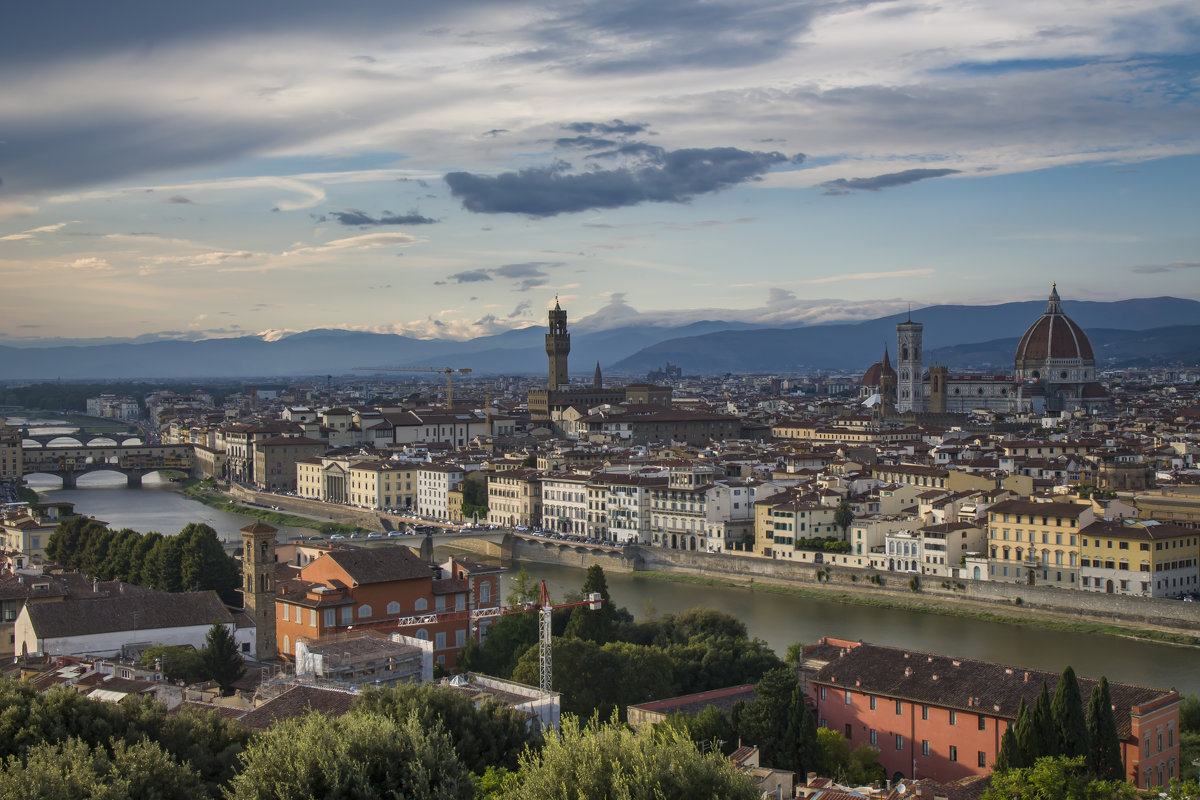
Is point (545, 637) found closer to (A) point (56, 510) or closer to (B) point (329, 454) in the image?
(A) point (56, 510)

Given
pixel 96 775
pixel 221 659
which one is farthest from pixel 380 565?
pixel 96 775

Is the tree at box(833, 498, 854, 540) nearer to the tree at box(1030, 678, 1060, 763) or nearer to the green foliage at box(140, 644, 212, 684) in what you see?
the green foliage at box(140, 644, 212, 684)

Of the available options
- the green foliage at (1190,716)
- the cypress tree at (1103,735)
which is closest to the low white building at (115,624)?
the cypress tree at (1103,735)

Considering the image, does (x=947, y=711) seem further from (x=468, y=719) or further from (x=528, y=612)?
(x=528, y=612)

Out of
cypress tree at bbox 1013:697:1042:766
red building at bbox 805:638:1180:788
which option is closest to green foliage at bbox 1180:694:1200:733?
red building at bbox 805:638:1180:788

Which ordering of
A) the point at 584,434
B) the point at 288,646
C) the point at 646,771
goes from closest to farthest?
the point at 646,771
the point at 288,646
the point at 584,434

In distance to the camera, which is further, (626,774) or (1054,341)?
(1054,341)

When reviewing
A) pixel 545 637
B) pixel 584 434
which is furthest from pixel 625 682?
pixel 584 434
